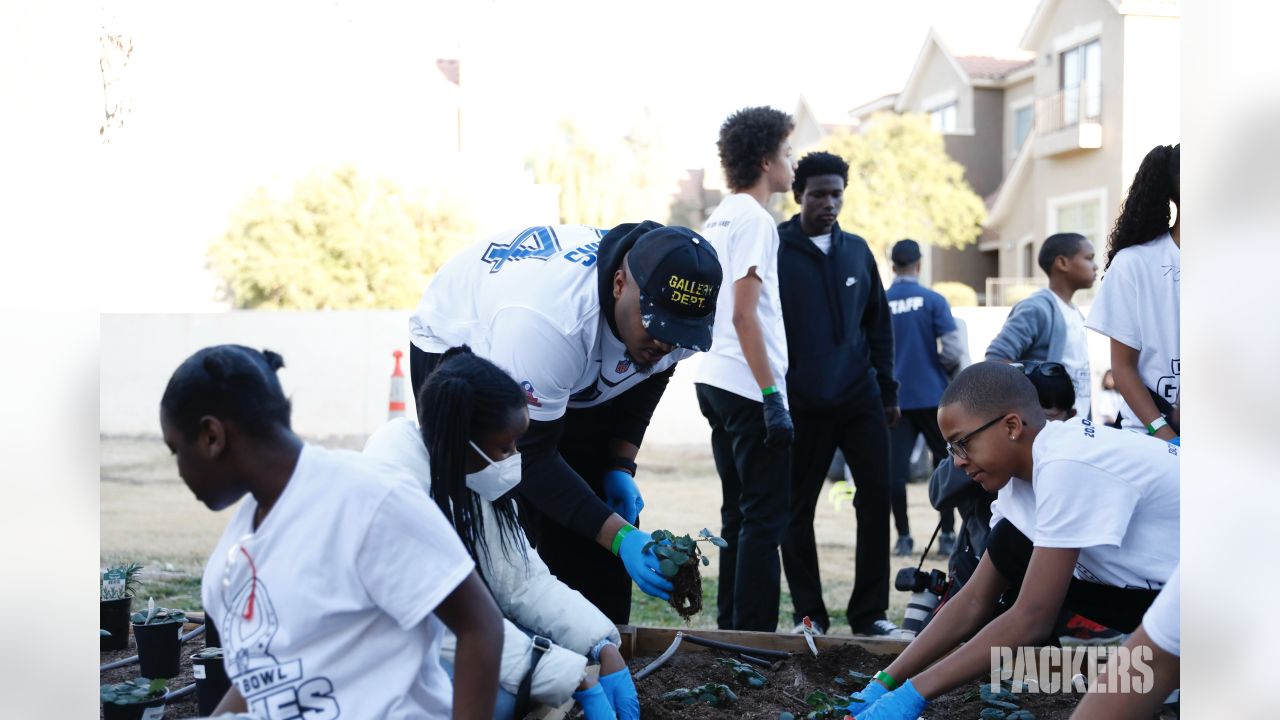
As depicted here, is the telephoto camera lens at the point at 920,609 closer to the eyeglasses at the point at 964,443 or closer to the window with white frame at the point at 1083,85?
the eyeglasses at the point at 964,443

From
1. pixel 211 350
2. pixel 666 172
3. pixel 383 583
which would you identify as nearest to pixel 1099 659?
pixel 383 583

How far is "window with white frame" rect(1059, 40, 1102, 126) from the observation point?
2095cm

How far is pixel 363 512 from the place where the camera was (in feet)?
6.00

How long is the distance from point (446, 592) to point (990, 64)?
94.1 feet

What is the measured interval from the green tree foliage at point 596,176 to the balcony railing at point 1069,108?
11.0 meters

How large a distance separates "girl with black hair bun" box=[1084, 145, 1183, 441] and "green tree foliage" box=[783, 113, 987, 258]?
22382 mm

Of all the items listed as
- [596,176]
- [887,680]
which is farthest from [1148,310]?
[596,176]

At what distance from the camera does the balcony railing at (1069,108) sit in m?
21.0

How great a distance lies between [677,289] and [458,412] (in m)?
0.63

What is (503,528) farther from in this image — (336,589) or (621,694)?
(336,589)

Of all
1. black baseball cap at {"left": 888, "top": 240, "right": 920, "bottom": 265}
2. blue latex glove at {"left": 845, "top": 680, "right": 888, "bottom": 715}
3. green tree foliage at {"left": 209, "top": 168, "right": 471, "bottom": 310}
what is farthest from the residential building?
blue latex glove at {"left": 845, "top": 680, "right": 888, "bottom": 715}

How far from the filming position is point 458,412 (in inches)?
91.5

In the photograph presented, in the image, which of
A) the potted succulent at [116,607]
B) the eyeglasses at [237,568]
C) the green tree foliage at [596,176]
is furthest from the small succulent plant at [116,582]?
the green tree foliage at [596,176]
